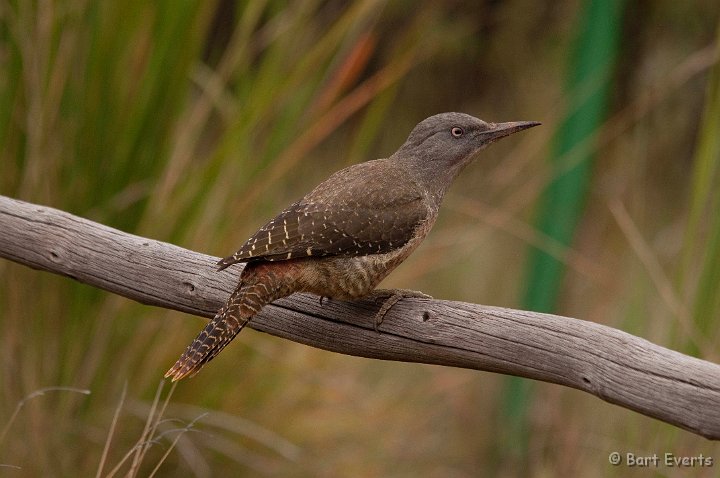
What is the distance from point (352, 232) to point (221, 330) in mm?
579

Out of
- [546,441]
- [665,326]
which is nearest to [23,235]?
[665,326]

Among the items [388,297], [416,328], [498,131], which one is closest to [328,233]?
[388,297]

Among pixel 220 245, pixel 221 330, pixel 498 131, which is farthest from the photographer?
pixel 220 245

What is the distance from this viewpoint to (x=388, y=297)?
A: 10.8ft

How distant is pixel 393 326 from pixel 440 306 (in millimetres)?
175

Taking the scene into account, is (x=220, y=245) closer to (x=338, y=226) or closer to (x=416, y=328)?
(x=338, y=226)

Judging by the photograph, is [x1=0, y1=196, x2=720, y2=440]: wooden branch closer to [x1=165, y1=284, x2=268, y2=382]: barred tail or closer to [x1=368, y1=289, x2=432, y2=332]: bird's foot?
[x1=368, y1=289, x2=432, y2=332]: bird's foot

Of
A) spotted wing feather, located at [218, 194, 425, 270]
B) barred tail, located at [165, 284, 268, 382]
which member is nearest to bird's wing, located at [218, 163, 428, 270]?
spotted wing feather, located at [218, 194, 425, 270]

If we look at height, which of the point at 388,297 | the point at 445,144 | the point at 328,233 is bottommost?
the point at 388,297

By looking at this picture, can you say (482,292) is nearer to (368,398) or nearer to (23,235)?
(368,398)

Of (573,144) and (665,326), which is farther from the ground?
(573,144)

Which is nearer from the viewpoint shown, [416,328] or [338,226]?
[416,328]

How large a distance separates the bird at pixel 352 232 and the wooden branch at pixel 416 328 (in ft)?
0.38

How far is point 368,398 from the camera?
5430 mm
